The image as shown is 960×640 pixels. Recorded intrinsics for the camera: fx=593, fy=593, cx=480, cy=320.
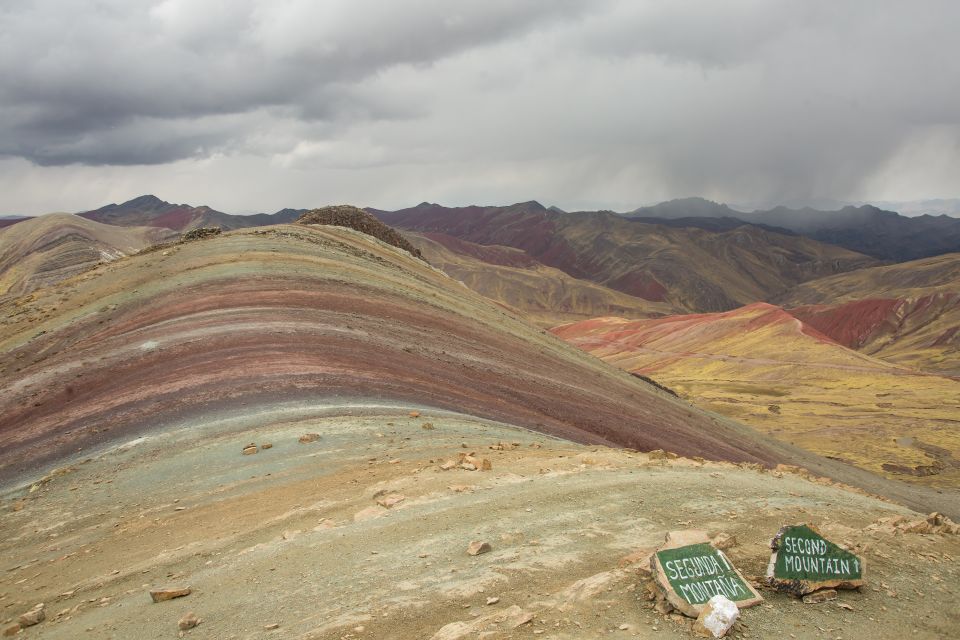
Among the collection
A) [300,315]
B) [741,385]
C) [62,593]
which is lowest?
[741,385]

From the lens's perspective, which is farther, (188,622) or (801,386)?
(801,386)

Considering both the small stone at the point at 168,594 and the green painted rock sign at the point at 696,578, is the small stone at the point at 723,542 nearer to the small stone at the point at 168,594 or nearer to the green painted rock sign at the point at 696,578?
the green painted rock sign at the point at 696,578

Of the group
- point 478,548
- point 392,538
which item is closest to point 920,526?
point 478,548

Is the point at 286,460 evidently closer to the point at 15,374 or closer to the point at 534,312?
the point at 15,374

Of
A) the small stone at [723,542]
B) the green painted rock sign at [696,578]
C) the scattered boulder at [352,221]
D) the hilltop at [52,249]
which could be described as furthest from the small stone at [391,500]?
the hilltop at [52,249]

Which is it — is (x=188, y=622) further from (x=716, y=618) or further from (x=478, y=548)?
(x=716, y=618)

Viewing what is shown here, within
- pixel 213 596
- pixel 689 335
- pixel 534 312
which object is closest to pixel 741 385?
pixel 689 335
